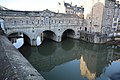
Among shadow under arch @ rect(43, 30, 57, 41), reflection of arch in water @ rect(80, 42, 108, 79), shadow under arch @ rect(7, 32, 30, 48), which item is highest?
shadow under arch @ rect(43, 30, 57, 41)

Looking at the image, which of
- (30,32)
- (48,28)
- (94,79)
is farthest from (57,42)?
(94,79)

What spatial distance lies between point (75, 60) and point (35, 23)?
36.7 ft

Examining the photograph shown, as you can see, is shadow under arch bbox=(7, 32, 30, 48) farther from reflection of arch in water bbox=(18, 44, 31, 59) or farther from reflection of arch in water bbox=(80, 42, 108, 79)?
reflection of arch in water bbox=(80, 42, 108, 79)

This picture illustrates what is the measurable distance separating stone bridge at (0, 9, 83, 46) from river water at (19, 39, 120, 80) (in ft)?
9.19

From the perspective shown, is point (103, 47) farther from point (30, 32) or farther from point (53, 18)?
point (30, 32)

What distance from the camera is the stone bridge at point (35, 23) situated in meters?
24.0

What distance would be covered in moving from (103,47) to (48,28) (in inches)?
490

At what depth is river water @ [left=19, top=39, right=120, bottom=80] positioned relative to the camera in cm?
1621

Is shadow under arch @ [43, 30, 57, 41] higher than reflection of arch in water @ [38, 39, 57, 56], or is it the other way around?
shadow under arch @ [43, 30, 57, 41]

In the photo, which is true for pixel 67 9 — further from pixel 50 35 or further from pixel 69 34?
pixel 50 35

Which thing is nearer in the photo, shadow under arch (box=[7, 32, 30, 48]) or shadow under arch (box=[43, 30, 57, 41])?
shadow under arch (box=[7, 32, 30, 48])

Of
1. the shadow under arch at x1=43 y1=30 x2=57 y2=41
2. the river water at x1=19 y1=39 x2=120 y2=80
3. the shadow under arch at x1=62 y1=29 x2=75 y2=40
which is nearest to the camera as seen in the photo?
the river water at x1=19 y1=39 x2=120 y2=80

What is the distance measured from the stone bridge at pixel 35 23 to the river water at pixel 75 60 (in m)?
2.80

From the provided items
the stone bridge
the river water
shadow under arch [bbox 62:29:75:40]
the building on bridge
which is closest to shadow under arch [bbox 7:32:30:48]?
the building on bridge
